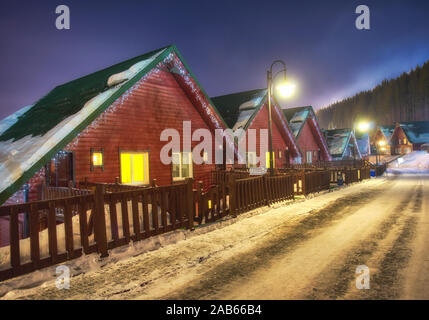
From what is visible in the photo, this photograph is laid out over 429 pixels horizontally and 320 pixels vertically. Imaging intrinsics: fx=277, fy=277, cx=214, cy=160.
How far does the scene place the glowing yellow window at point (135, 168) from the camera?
468 inches

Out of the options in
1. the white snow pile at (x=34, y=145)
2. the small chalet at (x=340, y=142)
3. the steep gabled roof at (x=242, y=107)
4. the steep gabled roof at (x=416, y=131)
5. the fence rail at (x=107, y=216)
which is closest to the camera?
the fence rail at (x=107, y=216)

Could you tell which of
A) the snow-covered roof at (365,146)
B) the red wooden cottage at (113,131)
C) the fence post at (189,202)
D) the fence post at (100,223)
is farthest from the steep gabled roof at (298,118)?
the snow-covered roof at (365,146)

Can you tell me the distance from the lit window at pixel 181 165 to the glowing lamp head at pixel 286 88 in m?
5.34

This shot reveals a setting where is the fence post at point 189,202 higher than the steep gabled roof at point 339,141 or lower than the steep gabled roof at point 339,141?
lower

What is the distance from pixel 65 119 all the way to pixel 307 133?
26.5 meters

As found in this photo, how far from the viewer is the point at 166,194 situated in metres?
6.90

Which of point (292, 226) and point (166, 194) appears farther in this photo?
point (292, 226)

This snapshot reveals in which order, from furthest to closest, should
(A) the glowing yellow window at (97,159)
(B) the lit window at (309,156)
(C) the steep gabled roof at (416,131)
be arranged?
1. (C) the steep gabled roof at (416,131)
2. (B) the lit window at (309,156)
3. (A) the glowing yellow window at (97,159)

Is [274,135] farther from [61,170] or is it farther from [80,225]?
[80,225]

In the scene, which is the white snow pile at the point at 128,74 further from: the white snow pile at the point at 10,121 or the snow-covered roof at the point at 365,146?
the snow-covered roof at the point at 365,146

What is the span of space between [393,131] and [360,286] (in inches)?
3561
